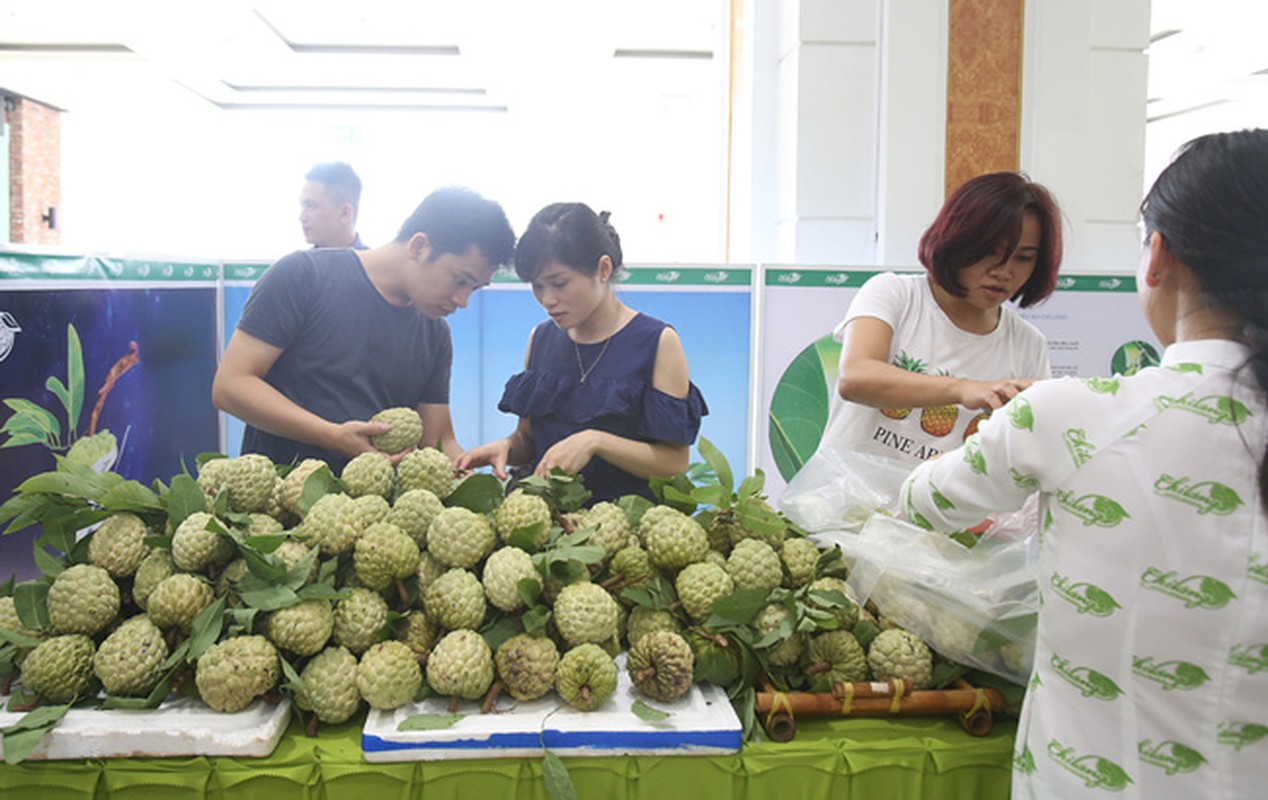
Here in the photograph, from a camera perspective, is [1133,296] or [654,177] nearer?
[1133,296]

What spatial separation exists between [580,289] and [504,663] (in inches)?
40.5

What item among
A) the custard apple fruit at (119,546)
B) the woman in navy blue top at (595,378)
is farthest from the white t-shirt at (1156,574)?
the custard apple fruit at (119,546)

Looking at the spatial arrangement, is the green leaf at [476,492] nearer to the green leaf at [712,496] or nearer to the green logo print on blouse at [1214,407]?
the green leaf at [712,496]

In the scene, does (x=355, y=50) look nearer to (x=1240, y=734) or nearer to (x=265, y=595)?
(x=265, y=595)

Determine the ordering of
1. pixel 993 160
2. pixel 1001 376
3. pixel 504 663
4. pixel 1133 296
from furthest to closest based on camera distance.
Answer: pixel 993 160, pixel 1133 296, pixel 1001 376, pixel 504 663

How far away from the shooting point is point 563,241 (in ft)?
6.64

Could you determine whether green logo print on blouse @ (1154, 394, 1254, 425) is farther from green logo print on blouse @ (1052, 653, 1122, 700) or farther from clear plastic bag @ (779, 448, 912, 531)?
clear plastic bag @ (779, 448, 912, 531)

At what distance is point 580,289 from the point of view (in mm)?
2068

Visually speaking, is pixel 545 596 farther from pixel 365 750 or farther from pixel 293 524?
pixel 293 524

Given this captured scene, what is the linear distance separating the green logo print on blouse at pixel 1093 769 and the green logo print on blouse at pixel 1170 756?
3 cm

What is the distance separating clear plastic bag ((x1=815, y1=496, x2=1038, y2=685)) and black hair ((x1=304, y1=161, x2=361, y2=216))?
3.23m

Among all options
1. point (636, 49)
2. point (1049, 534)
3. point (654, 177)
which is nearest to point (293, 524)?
point (1049, 534)

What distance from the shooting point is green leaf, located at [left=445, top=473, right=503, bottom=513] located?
1.46 m

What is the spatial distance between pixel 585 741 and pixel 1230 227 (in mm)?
946
